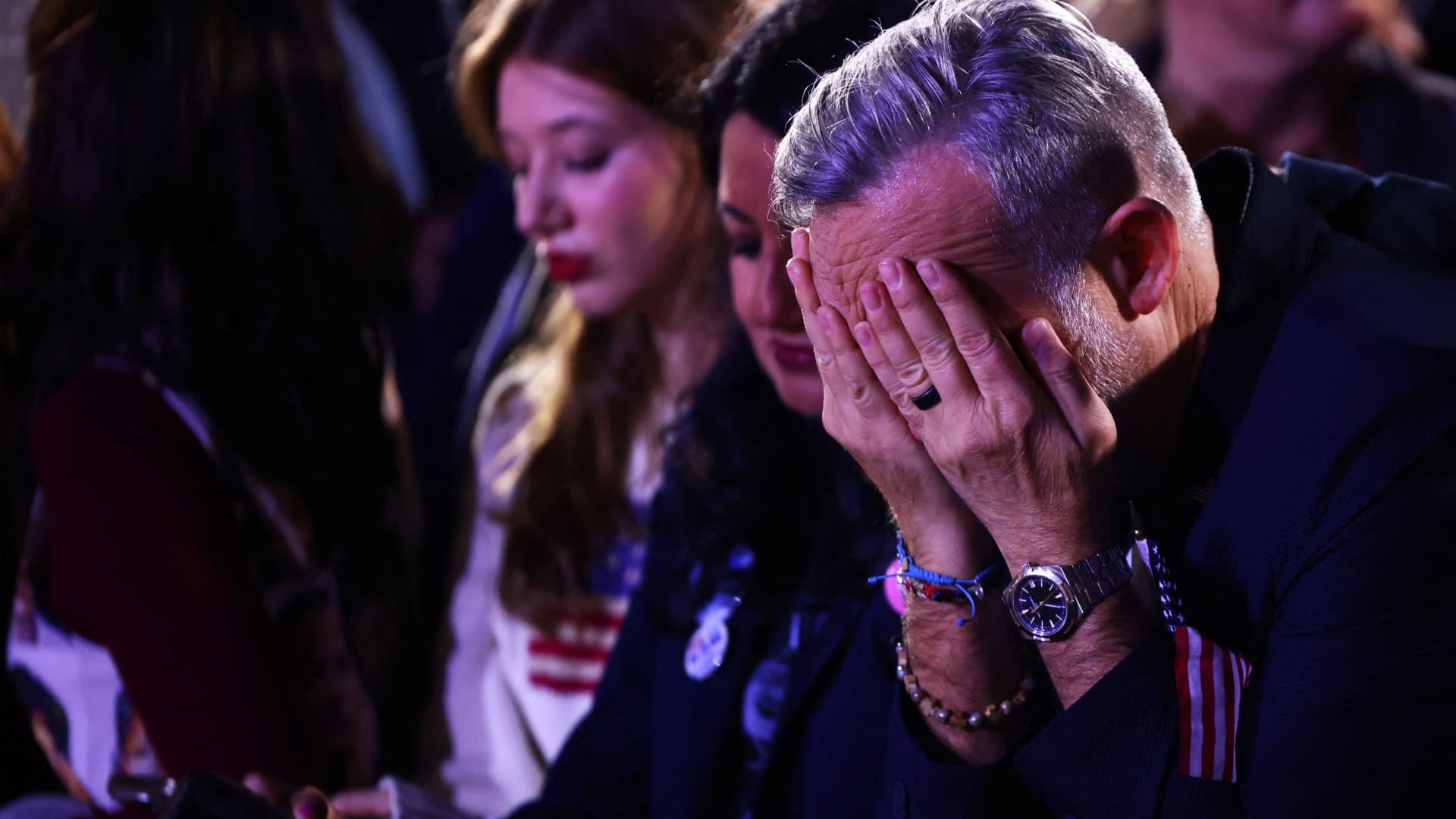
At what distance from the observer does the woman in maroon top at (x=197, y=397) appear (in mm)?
1567

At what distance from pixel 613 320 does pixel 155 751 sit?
3.57ft

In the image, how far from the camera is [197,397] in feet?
5.63

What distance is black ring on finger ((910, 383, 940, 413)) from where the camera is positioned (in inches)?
43.9

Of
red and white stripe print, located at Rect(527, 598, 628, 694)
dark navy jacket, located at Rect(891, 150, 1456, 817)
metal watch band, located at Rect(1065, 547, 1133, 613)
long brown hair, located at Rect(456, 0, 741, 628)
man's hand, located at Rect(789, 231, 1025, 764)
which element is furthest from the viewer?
red and white stripe print, located at Rect(527, 598, 628, 694)

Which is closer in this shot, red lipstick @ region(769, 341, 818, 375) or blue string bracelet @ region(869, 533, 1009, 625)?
blue string bracelet @ region(869, 533, 1009, 625)

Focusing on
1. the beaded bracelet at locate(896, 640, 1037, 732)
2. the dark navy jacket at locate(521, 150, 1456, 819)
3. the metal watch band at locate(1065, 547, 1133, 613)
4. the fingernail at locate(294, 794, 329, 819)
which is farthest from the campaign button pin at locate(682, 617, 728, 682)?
the metal watch band at locate(1065, 547, 1133, 613)

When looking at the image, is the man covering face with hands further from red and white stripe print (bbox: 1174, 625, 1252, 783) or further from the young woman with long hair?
the young woman with long hair

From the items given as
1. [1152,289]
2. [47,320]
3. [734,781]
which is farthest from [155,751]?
[1152,289]

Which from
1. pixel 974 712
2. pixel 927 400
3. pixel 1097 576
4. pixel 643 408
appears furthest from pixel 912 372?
pixel 643 408

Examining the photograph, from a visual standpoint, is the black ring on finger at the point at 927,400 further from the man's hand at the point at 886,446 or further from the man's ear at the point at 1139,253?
the man's ear at the point at 1139,253

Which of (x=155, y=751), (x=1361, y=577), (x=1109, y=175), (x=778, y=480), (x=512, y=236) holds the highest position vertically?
(x=1109, y=175)

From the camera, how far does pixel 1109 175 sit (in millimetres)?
1097

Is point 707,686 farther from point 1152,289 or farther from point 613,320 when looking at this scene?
point 613,320

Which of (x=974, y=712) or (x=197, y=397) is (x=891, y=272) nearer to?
(x=974, y=712)
